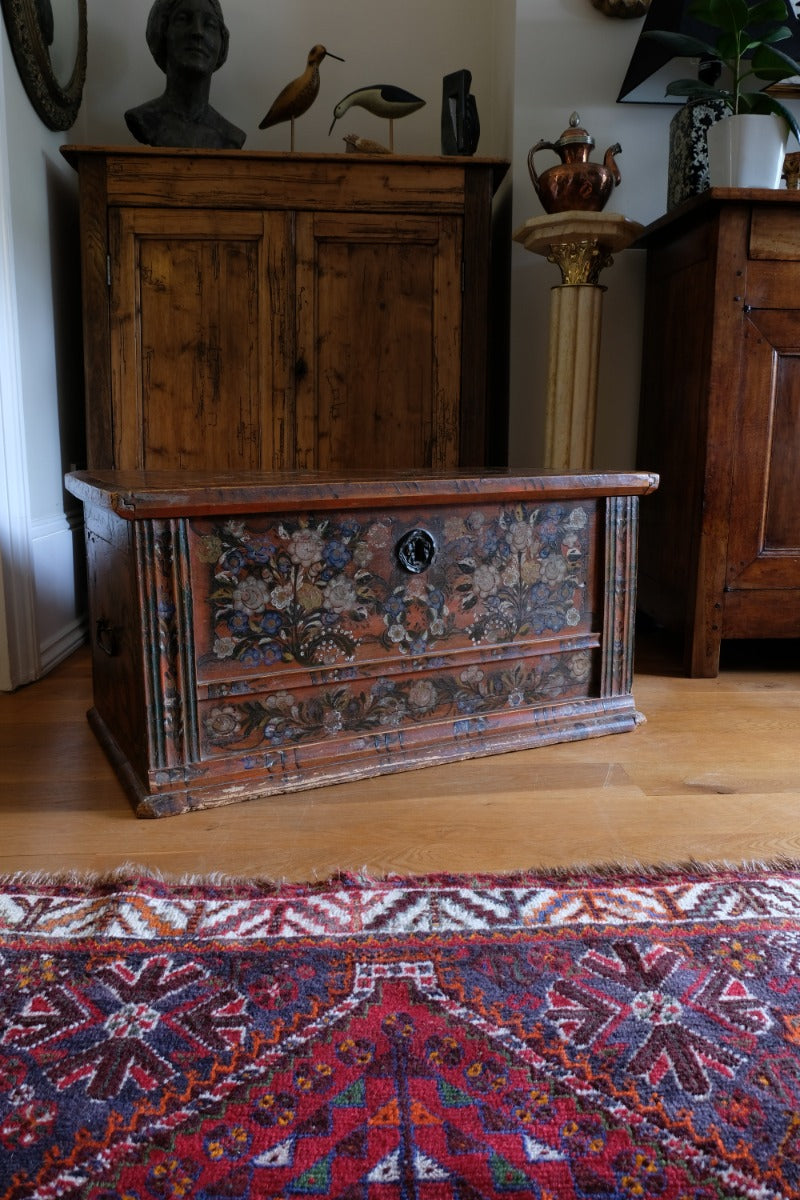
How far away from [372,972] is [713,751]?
984mm

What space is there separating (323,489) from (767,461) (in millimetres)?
1250

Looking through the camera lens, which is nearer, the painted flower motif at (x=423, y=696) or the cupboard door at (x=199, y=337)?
the painted flower motif at (x=423, y=696)

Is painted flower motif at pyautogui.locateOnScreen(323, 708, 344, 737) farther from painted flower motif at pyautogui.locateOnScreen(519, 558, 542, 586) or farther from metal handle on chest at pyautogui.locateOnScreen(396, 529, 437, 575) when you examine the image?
painted flower motif at pyautogui.locateOnScreen(519, 558, 542, 586)

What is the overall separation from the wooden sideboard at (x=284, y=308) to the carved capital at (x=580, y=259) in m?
0.21

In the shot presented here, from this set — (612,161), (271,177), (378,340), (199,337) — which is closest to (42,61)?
(271,177)

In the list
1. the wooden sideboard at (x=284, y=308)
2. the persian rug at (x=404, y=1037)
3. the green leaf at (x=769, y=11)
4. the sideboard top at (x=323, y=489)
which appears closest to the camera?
the persian rug at (x=404, y=1037)

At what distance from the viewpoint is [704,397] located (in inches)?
86.4

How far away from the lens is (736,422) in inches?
85.4

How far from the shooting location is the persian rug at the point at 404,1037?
0.73 meters

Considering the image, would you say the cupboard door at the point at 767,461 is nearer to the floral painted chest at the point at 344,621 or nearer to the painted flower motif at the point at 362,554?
the floral painted chest at the point at 344,621

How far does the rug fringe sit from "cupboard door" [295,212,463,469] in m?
1.56

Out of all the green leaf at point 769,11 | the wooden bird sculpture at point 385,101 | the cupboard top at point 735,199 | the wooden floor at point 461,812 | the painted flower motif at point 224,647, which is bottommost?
the wooden floor at point 461,812

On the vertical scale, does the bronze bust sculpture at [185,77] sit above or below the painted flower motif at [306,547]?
above

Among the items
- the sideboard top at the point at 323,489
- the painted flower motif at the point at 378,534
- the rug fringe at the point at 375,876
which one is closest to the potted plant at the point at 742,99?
the sideboard top at the point at 323,489
